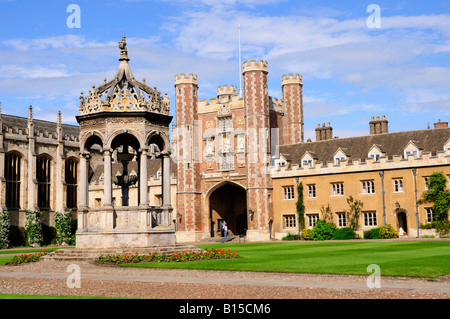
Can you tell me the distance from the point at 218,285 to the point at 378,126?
3914 cm

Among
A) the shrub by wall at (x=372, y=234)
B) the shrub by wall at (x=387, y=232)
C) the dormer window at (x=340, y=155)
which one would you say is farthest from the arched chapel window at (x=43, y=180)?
the shrub by wall at (x=387, y=232)

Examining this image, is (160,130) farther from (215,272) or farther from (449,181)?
(449,181)

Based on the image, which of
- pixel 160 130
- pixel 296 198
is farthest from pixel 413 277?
pixel 296 198

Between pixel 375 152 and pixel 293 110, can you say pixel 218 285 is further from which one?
pixel 293 110

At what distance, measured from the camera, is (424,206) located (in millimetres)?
41281

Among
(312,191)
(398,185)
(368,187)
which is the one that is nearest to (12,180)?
(312,191)

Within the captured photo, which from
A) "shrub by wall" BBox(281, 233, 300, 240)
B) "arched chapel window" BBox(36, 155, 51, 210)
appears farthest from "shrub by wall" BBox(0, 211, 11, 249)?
"shrub by wall" BBox(281, 233, 300, 240)

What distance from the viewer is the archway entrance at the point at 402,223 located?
4269 cm

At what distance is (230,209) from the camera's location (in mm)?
54219

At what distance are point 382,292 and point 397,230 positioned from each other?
32882 millimetres

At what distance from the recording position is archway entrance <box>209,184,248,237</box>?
2057 inches

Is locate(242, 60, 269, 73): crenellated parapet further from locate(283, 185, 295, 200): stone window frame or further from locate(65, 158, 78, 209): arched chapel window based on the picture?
locate(65, 158, 78, 209): arched chapel window

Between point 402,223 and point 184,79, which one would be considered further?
point 184,79

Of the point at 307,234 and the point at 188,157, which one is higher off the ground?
the point at 188,157
